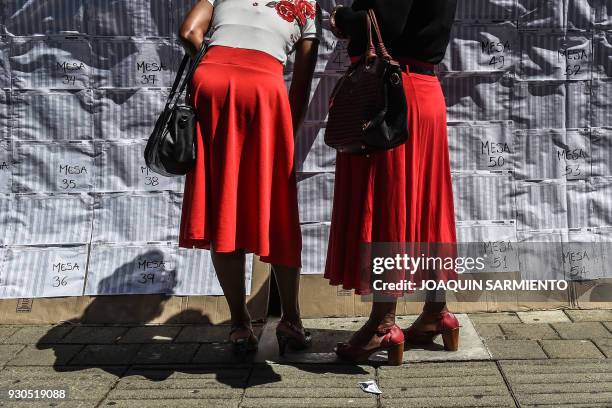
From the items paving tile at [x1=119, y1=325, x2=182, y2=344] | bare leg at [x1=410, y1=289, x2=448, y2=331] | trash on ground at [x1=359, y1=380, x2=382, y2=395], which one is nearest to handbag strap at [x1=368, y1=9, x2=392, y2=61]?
bare leg at [x1=410, y1=289, x2=448, y2=331]

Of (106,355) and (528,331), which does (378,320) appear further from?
(106,355)

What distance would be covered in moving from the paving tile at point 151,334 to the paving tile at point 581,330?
195 cm

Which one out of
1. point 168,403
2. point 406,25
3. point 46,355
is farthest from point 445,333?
point 46,355

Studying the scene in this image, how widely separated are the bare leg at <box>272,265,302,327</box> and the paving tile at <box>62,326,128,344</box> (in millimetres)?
930

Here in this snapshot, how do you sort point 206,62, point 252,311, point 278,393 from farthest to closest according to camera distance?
point 252,311
point 206,62
point 278,393

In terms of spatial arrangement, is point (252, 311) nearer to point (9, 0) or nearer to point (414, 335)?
point (414, 335)

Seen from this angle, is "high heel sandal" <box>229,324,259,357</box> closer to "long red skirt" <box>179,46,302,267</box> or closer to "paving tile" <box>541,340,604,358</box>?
"long red skirt" <box>179,46,302,267</box>

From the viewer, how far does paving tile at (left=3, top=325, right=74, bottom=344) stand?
3.81m

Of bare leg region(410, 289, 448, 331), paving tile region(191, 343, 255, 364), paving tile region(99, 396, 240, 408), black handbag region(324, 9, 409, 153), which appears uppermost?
black handbag region(324, 9, 409, 153)

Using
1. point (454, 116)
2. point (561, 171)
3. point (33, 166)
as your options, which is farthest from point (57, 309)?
point (561, 171)

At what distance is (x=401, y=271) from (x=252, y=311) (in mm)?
1139

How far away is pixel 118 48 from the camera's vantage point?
164 inches

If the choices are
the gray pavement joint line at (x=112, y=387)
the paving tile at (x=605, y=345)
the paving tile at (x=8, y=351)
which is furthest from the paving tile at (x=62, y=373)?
the paving tile at (x=605, y=345)

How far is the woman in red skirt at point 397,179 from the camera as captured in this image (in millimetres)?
3215
